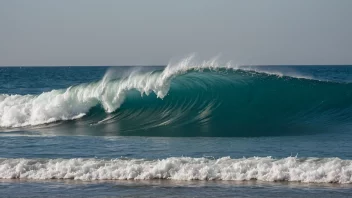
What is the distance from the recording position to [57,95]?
2192 cm

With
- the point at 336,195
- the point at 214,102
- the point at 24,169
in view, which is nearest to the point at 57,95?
the point at 214,102

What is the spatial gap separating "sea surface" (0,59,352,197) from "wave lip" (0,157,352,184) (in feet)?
0.06

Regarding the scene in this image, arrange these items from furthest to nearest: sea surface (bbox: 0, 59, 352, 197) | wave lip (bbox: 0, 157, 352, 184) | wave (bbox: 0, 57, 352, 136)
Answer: wave (bbox: 0, 57, 352, 136) < wave lip (bbox: 0, 157, 352, 184) < sea surface (bbox: 0, 59, 352, 197)

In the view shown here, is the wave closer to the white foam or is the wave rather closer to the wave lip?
the white foam

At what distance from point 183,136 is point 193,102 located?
3.95 meters

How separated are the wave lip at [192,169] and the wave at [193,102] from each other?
6.25 metres

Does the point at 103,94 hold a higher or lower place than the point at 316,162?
higher

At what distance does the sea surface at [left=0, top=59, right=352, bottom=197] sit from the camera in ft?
34.4

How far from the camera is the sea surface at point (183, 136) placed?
34.4 feet

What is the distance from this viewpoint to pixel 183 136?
1661cm

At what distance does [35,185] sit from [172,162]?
251 centimetres

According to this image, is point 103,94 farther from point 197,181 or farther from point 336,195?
point 336,195

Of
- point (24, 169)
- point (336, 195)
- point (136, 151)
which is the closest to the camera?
point (336, 195)

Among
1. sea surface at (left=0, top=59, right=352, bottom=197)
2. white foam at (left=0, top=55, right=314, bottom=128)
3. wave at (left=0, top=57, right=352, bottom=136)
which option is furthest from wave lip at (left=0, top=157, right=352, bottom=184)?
white foam at (left=0, top=55, right=314, bottom=128)
